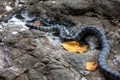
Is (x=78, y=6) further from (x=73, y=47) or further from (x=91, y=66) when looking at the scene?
(x=91, y=66)

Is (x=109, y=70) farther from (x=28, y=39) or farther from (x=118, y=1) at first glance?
(x=118, y=1)

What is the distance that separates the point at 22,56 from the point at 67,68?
3.91ft

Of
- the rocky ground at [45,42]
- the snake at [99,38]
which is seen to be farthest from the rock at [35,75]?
the snake at [99,38]

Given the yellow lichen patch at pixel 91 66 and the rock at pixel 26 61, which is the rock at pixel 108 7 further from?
the rock at pixel 26 61

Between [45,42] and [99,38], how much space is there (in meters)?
1.45

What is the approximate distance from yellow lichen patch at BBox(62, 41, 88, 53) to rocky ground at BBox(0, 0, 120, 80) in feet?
0.53

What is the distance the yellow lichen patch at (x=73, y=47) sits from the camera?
7864 millimetres

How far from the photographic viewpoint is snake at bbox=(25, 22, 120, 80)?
7.00 m

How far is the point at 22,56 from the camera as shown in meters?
7.60

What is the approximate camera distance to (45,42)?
8078mm

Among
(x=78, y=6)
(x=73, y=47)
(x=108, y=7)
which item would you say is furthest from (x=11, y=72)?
(x=108, y=7)

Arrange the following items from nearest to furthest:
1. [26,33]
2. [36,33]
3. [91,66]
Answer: [91,66]
[26,33]
[36,33]

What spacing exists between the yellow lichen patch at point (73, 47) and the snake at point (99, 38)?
17 centimetres

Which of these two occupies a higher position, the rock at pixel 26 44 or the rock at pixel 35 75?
the rock at pixel 26 44
